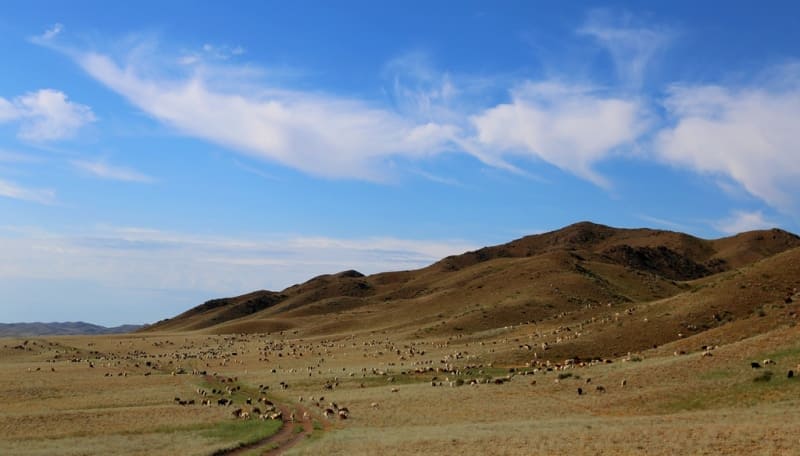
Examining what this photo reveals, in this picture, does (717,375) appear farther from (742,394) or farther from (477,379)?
(477,379)

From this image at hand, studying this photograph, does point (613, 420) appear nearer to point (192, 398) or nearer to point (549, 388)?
point (549, 388)

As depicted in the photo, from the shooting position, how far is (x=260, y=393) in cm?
4516

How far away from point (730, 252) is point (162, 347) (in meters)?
127

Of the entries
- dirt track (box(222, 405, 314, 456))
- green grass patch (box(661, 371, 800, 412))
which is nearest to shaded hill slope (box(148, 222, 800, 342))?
green grass patch (box(661, 371, 800, 412))

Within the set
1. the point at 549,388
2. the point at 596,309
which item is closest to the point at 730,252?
the point at 596,309

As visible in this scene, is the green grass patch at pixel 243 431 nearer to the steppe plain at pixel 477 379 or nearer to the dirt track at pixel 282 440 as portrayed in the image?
the steppe plain at pixel 477 379

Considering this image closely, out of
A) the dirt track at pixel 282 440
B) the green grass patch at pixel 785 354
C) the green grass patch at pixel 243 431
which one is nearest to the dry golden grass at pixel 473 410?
the green grass patch at pixel 785 354

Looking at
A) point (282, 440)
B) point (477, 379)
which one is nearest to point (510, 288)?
point (477, 379)

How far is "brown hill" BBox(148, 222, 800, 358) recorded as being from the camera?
55844 mm

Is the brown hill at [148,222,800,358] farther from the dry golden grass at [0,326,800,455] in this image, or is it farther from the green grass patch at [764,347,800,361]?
the green grass patch at [764,347,800,361]

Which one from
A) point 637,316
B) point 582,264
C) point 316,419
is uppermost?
point 582,264

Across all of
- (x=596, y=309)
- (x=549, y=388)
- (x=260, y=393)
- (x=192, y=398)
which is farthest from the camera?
(x=596, y=309)

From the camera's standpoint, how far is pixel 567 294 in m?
84.5

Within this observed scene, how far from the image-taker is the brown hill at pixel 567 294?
5584cm
